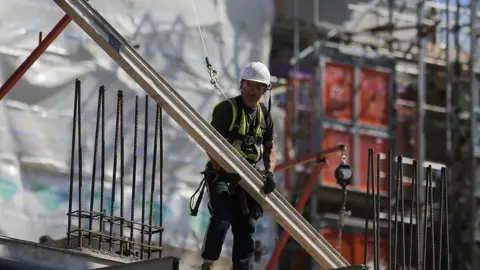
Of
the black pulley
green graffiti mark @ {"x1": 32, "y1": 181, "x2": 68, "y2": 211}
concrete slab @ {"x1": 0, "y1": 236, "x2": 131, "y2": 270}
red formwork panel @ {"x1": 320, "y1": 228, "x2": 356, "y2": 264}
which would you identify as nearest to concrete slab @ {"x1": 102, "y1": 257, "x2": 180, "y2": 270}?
concrete slab @ {"x1": 0, "y1": 236, "x2": 131, "y2": 270}

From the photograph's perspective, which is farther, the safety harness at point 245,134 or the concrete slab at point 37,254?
the safety harness at point 245,134

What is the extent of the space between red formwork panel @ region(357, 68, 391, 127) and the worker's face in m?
13.4

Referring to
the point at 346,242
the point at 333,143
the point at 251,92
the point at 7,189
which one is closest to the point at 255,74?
the point at 251,92

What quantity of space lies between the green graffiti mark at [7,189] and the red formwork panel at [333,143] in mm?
7352

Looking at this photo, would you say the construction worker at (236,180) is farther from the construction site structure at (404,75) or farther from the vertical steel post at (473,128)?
the vertical steel post at (473,128)

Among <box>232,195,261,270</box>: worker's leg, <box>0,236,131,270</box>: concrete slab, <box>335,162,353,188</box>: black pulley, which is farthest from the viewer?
<box>335,162,353,188</box>: black pulley

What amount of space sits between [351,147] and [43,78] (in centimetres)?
775

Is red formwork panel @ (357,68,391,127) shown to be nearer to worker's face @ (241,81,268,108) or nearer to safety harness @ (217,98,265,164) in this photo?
safety harness @ (217,98,265,164)

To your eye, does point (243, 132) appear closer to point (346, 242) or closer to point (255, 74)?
point (255, 74)

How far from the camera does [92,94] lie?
21.0 meters

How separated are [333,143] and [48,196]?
24.8 feet

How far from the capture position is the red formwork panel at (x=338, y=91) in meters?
26.8

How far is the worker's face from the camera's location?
45.9ft

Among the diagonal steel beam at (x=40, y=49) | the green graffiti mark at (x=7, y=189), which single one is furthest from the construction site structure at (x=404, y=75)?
the diagonal steel beam at (x=40, y=49)
